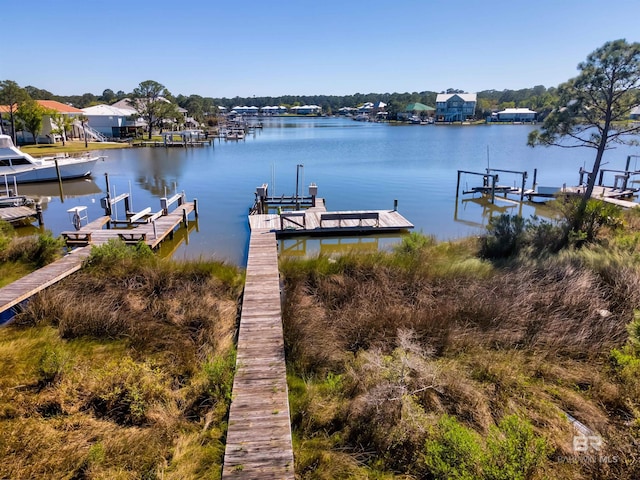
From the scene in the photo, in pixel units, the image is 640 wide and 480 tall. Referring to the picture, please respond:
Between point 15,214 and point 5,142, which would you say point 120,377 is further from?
point 5,142

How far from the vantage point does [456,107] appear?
120438 mm

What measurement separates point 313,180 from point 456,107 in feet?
348

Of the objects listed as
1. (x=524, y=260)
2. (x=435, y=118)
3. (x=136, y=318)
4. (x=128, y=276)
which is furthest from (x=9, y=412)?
(x=435, y=118)

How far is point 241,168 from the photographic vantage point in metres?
35.0

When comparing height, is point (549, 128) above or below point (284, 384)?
above

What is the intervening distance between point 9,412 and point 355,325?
217 inches

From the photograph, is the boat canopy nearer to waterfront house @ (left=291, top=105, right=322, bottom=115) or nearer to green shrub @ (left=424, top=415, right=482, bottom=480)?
green shrub @ (left=424, top=415, right=482, bottom=480)

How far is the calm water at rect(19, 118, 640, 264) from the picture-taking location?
1839 centimetres

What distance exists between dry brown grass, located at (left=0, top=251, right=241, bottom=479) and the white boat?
21.7m

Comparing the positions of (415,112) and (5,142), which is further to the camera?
(415,112)

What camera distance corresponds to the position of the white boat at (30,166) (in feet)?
83.5

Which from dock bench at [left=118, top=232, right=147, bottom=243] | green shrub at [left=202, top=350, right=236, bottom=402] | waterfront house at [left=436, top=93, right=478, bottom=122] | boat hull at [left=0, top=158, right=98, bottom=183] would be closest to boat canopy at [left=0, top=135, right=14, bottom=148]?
boat hull at [left=0, top=158, right=98, bottom=183]

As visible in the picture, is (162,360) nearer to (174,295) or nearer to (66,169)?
(174,295)

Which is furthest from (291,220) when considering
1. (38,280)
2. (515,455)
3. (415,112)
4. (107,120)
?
(415,112)
